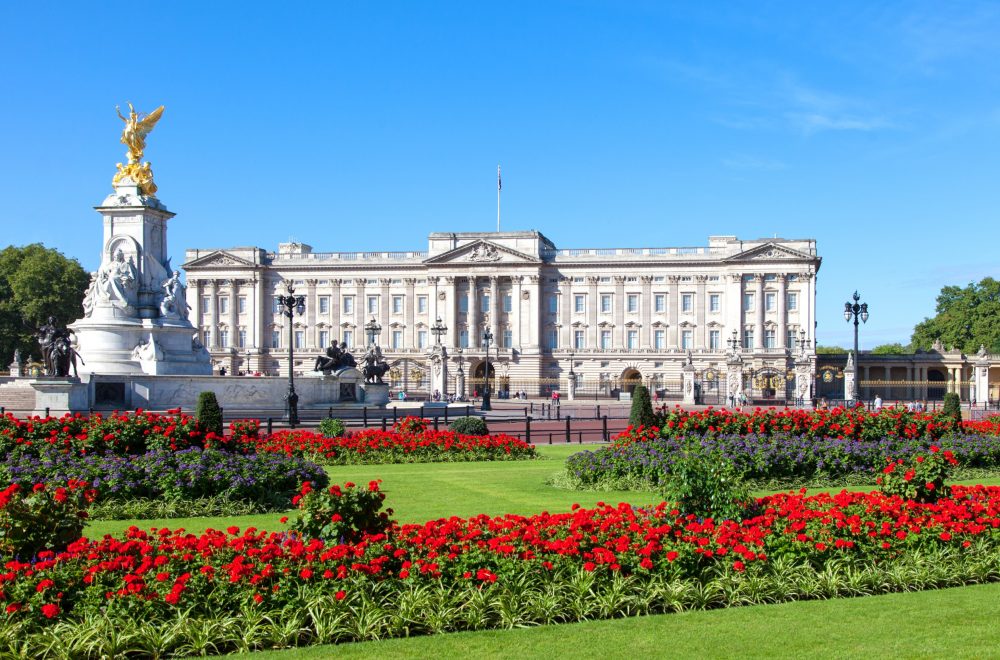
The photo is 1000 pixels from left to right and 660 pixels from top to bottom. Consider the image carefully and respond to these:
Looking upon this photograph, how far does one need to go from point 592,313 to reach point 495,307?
31.5ft

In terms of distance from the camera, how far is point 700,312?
91750mm

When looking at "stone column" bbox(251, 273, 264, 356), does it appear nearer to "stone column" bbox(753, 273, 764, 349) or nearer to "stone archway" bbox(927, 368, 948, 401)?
"stone column" bbox(753, 273, 764, 349)

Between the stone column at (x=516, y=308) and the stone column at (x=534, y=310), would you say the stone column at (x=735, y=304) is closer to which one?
the stone column at (x=534, y=310)

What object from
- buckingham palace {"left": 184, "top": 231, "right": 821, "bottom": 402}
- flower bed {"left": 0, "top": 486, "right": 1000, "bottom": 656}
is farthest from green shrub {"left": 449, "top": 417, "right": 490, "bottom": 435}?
buckingham palace {"left": 184, "top": 231, "right": 821, "bottom": 402}

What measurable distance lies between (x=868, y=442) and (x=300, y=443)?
43.0 ft

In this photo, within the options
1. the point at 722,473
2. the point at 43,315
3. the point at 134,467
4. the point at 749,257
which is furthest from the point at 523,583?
the point at 749,257

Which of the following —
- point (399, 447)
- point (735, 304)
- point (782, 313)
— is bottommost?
point (399, 447)

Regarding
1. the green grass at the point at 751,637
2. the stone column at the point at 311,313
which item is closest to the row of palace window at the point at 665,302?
the stone column at the point at 311,313

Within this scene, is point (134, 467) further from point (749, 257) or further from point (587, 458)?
point (749, 257)

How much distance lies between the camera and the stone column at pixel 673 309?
92.4 metres

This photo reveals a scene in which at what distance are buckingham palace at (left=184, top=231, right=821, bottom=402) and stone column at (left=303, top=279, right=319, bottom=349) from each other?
0.36ft

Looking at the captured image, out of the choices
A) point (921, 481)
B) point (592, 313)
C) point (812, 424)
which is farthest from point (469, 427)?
point (592, 313)

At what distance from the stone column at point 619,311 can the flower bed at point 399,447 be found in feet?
228

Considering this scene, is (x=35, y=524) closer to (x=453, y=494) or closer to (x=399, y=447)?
(x=453, y=494)
